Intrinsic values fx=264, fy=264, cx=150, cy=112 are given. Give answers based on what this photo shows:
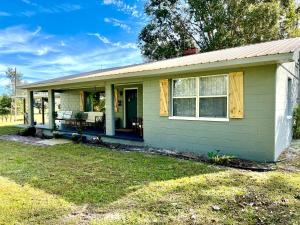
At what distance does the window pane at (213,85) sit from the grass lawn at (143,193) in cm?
215

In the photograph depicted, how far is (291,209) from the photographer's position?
159 inches

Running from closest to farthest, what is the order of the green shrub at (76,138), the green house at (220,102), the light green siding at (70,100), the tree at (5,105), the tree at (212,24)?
the green house at (220,102), the green shrub at (76,138), the light green siding at (70,100), the tree at (212,24), the tree at (5,105)

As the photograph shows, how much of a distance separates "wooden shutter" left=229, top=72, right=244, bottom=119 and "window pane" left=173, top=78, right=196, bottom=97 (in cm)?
130

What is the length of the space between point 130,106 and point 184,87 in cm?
546

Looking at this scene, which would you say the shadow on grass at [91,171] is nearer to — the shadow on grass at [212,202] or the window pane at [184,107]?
the shadow on grass at [212,202]

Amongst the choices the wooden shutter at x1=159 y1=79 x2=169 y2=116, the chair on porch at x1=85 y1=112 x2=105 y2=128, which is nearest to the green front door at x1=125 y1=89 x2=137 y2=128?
the chair on porch at x1=85 y1=112 x2=105 y2=128

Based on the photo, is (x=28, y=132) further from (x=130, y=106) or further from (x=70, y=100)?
(x=130, y=106)

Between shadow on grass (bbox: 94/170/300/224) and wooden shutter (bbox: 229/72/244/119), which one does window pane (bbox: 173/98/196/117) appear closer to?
wooden shutter (bbox: 229/72/244/119)

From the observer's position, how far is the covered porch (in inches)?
434

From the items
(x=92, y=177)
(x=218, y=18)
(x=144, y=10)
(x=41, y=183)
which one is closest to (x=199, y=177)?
(x=92, y=177)

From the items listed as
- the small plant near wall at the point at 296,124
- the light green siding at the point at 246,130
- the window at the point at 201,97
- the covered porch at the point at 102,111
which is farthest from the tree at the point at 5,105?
the small plant near wall at the point at 296,124

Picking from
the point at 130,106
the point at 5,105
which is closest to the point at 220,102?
the point at 130,106

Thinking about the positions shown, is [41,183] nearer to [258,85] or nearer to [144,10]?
[258,85]

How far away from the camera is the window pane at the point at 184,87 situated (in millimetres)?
8203
